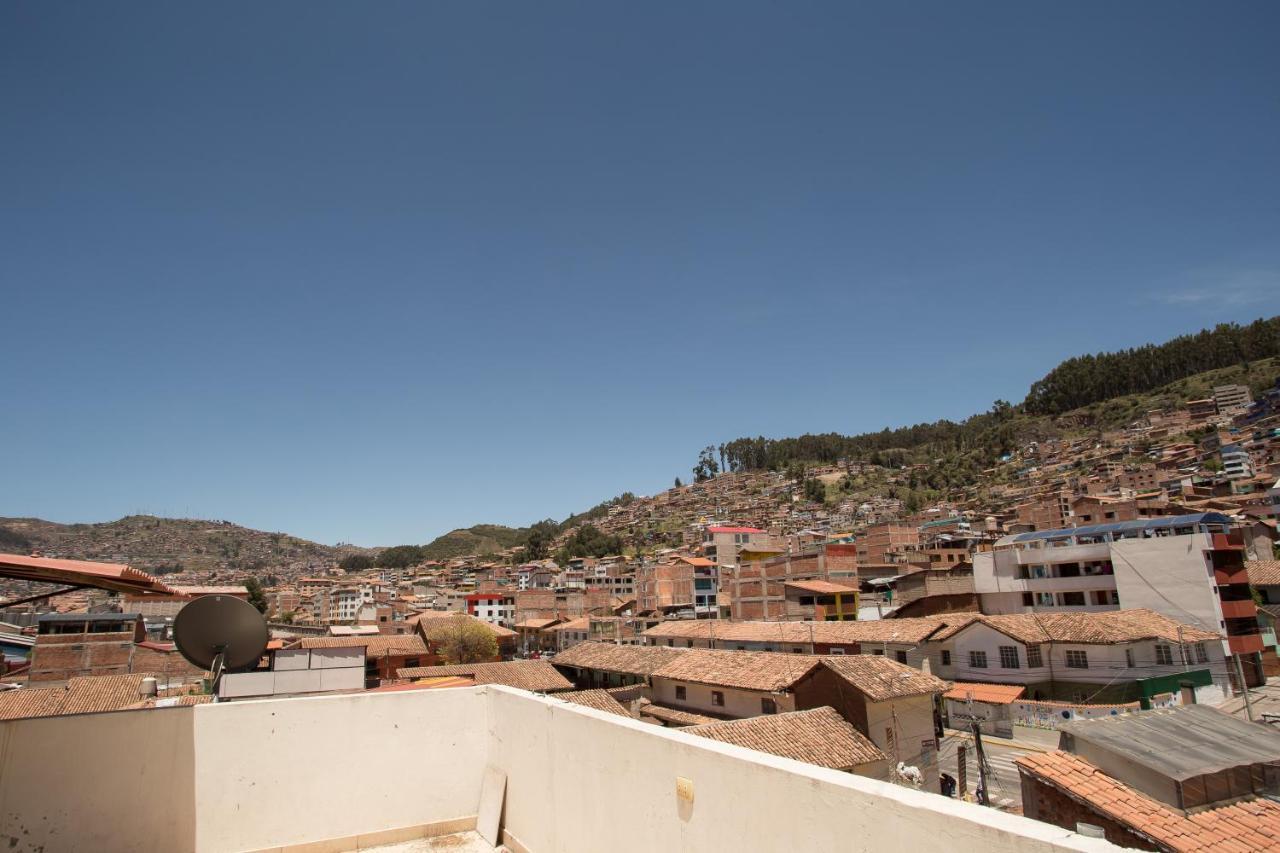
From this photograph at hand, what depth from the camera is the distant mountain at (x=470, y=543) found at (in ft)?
570

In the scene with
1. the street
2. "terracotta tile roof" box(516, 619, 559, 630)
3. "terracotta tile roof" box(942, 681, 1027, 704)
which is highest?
"terracotta tile roof" box(516, 619, 559, 630)

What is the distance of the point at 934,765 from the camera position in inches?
850

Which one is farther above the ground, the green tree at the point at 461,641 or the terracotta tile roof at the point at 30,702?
the terracotta tile roof at the point at 30,702

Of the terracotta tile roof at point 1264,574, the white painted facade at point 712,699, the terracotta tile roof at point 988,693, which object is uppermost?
the terracotta tile roof at point 1264,574

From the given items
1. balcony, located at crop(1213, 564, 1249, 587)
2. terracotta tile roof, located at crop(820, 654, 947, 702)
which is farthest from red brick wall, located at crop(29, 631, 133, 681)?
balcony, located at crop(1213, 564, 1249, 587)

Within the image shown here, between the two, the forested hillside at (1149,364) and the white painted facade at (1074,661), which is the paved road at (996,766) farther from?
the forested hillside at (1149,364)

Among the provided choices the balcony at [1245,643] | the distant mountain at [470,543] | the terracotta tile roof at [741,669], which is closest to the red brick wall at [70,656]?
the terracotta tile roof at [741,669]

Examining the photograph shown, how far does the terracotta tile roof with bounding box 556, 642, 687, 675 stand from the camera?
3062 centimetres

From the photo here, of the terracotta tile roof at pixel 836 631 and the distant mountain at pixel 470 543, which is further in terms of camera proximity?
the distant mountain at pixel 470 543

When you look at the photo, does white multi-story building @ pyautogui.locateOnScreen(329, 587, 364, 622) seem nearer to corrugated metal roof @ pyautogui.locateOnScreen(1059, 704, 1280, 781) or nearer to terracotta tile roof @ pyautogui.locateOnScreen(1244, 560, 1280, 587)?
terracotta tile roof @ pyautogui.locateOnScreen(1244, 560, 1280, 587)

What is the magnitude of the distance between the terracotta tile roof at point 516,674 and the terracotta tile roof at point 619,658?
3.77ft

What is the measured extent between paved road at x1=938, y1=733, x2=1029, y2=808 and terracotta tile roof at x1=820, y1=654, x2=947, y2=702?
2772 millimetres

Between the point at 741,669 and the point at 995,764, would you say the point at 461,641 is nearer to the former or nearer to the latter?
the point at 741,669

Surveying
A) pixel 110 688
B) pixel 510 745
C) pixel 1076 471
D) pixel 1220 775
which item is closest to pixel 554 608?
pixel 110 688
